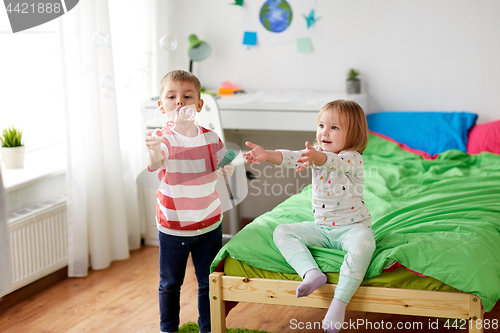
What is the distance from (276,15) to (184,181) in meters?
1.98

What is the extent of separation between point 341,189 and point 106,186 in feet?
5.09

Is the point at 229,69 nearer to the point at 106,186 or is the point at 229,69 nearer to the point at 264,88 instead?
the point at 264,88

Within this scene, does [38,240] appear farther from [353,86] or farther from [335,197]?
[353,86]

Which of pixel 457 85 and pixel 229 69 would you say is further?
pixel 229 69

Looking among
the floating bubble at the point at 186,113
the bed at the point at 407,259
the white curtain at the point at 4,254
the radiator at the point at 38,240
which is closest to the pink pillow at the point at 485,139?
the bed at the point at 407,259

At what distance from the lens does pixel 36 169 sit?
279 cm

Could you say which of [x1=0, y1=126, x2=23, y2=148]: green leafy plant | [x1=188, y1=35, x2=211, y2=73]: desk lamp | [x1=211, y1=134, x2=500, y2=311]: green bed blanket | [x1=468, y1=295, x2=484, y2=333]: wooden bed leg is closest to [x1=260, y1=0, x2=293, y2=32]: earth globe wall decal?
[x1=188, y1=35, x2=211, y2=73]: desk lamp

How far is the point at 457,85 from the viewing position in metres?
3.22

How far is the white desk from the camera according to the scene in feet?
9.83

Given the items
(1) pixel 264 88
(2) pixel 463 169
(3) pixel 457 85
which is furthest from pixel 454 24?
(1) pixel 264 88

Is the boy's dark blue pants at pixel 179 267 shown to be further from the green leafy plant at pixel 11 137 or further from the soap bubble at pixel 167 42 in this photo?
the green leafy plant at pixel 11 137

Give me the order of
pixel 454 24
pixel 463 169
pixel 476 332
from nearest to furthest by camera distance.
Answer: pixel 476 332 < pixel 463 169 < pixel 454 24

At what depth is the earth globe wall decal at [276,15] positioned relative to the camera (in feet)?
11.2

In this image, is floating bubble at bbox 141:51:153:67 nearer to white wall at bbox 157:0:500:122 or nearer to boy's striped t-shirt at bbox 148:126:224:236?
white wall at bbox 157:0:500:122
